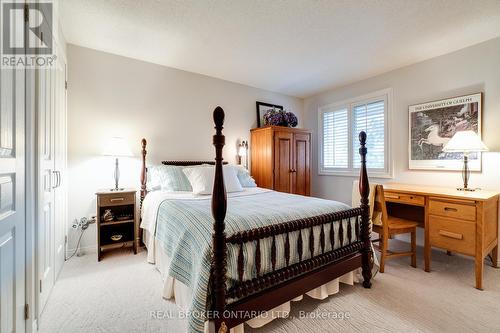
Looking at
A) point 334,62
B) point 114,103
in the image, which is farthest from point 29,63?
point 334,62

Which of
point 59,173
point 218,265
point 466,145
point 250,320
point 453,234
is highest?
point 466,145

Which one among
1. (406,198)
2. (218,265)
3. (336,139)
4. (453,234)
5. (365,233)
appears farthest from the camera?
(336,139)

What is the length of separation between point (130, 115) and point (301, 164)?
2.83m

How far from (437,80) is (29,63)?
4123 millimetres

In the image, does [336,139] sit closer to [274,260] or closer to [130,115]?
[274,260]

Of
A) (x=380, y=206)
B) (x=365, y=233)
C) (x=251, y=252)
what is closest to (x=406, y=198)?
(x=380, y=206)

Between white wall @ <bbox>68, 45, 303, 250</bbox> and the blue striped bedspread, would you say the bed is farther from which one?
white wall @ <bbox>68, 45, 303, 250</bbox>

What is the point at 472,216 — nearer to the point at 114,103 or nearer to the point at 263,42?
the point at 263,42

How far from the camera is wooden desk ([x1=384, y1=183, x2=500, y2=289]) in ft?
6.47

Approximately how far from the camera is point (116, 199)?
2.60 metres

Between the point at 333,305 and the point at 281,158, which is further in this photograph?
the point at 281,158

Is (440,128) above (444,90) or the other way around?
the other way around

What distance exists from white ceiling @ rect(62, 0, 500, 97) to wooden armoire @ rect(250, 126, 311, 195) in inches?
40.9

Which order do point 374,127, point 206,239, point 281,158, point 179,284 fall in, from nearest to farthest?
point 206,239 → point 179,284 → point 374,127 → point 281,158
